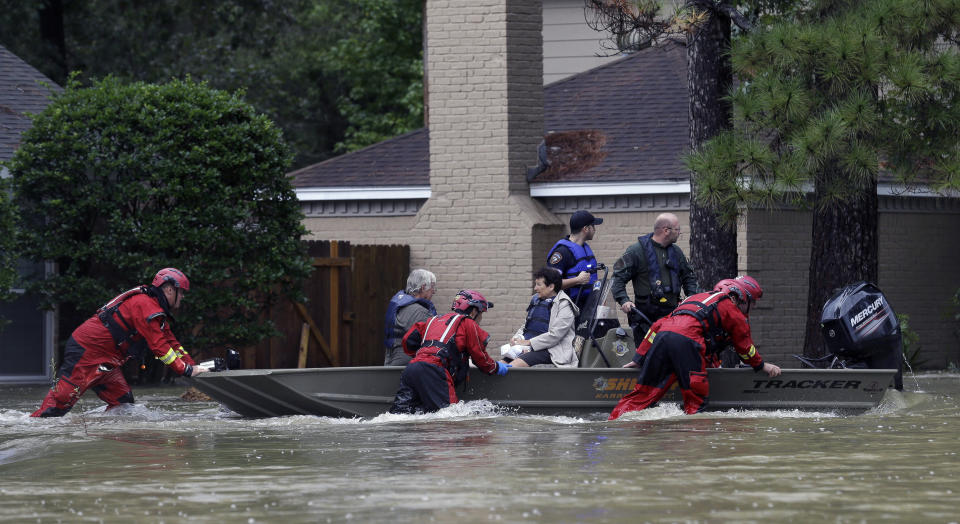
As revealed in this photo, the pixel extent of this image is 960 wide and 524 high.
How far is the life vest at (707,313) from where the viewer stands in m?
12.6

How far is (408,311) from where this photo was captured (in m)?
13.5

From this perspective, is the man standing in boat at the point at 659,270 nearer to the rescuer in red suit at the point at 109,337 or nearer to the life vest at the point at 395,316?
the life vest at the point at 395,316

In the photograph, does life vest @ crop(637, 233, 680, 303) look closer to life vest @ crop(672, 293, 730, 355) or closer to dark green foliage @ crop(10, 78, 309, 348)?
life vest @ crop(672, 293, 730, 355)

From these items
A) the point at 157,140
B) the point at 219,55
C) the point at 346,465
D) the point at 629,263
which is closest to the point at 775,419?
the point at 629,263

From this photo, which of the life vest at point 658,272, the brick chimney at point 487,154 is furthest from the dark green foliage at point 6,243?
the life vest at point 658,272

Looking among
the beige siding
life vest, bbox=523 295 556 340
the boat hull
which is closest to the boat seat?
life vest, bbox=523 295 556 340

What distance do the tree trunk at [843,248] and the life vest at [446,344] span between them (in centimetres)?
549

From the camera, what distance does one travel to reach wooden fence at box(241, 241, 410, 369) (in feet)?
61.8

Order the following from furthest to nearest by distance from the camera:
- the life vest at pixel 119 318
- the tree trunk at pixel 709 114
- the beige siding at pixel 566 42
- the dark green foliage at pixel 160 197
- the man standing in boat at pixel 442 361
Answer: the beige siding at pixel 566 42, the dark green foliage at pixel 160 197, the tree trunk at pixel 709 114, the life vest at pixel 119 318, the man standing in boat at pixel 442 361

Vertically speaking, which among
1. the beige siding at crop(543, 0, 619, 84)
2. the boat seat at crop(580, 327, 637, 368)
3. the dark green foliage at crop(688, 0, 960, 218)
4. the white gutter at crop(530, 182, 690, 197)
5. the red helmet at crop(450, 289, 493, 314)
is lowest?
the boat seat at crop(580, 327, 637, 368)

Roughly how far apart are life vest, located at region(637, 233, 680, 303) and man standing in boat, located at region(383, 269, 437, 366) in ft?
6.85

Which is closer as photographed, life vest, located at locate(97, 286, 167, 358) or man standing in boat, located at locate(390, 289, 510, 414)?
man standing in boat, located at locate(390, 289, 510, 414)

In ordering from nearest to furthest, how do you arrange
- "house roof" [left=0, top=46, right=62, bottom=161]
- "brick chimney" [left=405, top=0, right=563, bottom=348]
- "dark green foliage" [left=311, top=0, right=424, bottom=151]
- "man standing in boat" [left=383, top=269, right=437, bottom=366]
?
1. "man standing in boat" [left=383, top=269, right=437, bottom=366]
2. "house roof" [left=0, top=46, right=62, bottom=161]
3. "brick chimney" [left=405, top=0, right=563, bottom=348]
4. "dark green foliage" [left=311, top=0, right=424, bottom=151]

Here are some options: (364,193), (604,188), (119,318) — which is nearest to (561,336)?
(119,318)
